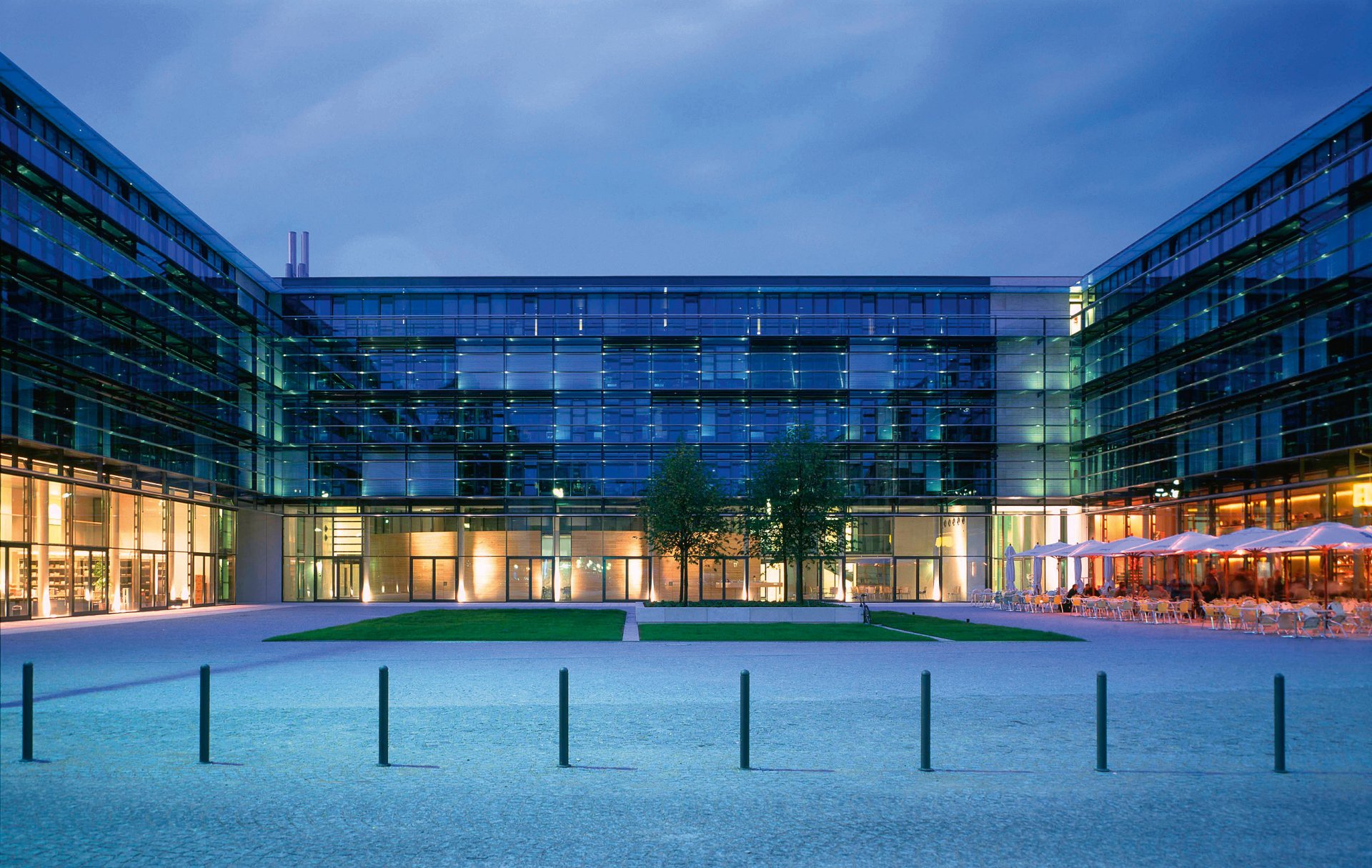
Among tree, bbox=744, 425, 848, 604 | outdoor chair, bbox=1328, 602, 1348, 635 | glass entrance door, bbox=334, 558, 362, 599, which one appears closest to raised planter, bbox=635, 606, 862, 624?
tree, bbox=744, 425, 848, 604

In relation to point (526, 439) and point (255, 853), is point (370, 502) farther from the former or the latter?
point (255, 853)

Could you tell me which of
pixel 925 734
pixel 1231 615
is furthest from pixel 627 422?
pixel 925 734

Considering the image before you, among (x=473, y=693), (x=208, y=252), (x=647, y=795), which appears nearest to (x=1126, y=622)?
(x=473, y=693)

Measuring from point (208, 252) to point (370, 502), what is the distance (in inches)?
569

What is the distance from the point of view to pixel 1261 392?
4103 centimetres

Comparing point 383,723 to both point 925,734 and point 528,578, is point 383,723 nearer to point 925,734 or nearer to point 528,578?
point 925,734

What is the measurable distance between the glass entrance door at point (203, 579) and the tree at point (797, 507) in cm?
2476

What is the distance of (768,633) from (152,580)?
28.0 metres

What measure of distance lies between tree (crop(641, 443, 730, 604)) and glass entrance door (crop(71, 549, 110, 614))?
64.7ft

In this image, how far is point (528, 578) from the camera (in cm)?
5753

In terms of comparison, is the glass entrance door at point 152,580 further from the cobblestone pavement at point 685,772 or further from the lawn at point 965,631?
the cobblestone pavement at point 685,772

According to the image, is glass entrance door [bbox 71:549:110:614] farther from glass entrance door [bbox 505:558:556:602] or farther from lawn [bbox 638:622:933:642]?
lawn [bbox 638:622:933:642]

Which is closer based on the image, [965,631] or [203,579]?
[965,631]

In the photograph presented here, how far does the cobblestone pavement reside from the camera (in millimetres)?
7672
